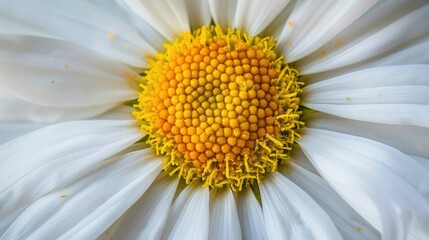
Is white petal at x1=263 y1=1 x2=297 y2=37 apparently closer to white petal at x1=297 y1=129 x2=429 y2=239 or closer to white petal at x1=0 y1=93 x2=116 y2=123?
white petal at x1=297 y1=129 x2=429 y2=239

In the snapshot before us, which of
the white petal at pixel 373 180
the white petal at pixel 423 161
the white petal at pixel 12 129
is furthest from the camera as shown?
the white petal at pixel 12 129

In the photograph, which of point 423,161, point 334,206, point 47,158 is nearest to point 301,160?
point 334,206

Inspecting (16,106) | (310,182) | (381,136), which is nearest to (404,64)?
(381,136)

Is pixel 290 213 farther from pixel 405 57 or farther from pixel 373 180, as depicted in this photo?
pixel 405 57

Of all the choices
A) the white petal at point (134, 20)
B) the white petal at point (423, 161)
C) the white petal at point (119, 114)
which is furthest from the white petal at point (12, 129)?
the white petal at point (423, 161)

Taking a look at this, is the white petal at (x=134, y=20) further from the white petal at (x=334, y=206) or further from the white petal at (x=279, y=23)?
the white petal at (x=334, y=206)

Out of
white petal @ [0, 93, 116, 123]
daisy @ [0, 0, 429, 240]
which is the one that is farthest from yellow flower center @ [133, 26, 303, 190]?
white petal @ [0, 93, 116, 123]
